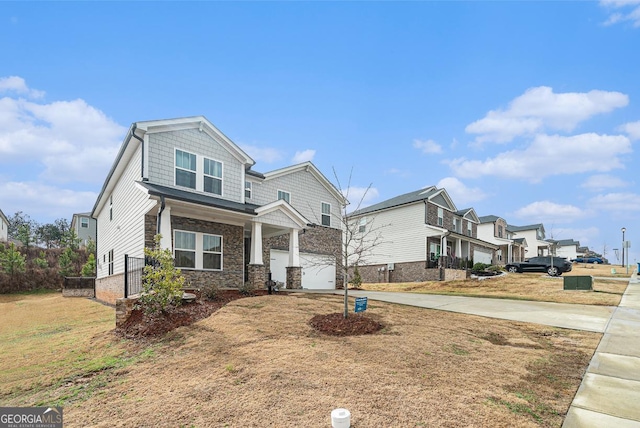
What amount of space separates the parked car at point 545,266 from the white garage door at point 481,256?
4.29 m

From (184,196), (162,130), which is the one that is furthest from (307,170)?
(184,196)

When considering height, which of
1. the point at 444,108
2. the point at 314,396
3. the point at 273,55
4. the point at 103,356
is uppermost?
the point at 273,55

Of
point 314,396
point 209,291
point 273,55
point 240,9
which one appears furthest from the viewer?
point 273,55

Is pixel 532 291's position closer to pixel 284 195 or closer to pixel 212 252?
pixel 284 195

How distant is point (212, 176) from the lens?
15.6 meters

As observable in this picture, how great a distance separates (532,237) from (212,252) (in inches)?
2132

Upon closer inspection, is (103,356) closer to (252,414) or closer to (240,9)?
(252,414)

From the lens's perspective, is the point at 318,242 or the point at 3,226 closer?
the point at 318,242

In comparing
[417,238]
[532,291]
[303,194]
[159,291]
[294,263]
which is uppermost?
[303,194]

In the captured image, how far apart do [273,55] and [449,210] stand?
23.9 meters

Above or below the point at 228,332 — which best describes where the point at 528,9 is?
above

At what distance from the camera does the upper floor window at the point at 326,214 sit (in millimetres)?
22375

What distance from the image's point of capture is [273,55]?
47.1 ft

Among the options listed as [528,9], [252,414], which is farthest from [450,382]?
[528,9]
